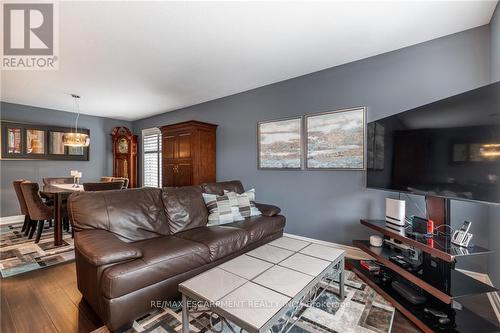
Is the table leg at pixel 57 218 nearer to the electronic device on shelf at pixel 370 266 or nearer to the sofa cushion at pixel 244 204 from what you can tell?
the sofa cushion at pixel 244 204

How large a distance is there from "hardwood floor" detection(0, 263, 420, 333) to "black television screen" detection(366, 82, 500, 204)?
41.1 inches

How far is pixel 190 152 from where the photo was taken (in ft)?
13.3

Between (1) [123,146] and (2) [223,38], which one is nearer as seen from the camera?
(2) [223,38]

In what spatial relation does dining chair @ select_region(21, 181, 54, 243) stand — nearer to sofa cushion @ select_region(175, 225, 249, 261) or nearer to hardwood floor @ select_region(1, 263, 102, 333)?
hardwood floor @ select_region(1, 263, 102, 333)

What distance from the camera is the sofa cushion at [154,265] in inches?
56.6

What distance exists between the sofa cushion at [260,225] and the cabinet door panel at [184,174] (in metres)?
1.71

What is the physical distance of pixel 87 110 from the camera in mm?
5199

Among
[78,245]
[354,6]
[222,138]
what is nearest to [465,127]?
[354,6]

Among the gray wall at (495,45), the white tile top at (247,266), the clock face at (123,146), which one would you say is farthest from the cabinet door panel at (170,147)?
the gray wall at (495,45)

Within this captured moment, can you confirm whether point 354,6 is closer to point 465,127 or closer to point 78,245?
point 465,127

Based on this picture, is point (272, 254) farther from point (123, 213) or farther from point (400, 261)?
point (123, 213)

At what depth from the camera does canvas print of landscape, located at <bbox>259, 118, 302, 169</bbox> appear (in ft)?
11.0

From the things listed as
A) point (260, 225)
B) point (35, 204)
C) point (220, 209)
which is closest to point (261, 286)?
point (260, 225)

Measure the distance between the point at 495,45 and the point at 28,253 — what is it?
5.50 metres
